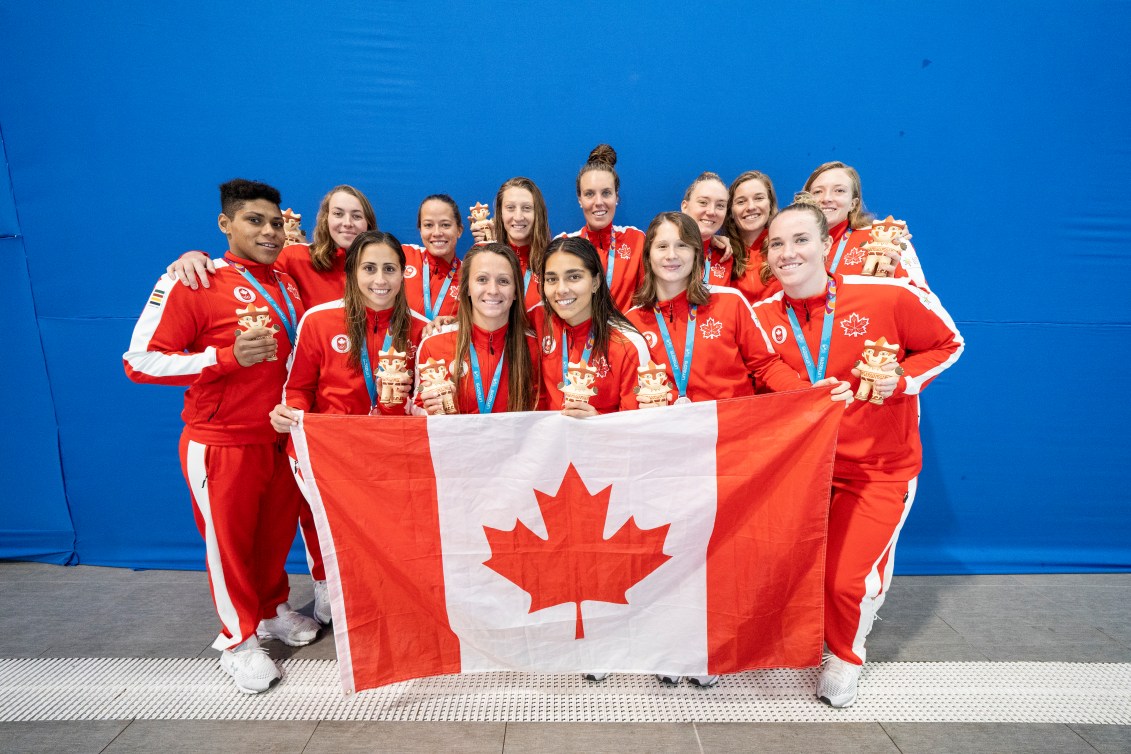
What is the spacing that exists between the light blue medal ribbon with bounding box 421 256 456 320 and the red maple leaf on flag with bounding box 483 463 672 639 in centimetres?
148

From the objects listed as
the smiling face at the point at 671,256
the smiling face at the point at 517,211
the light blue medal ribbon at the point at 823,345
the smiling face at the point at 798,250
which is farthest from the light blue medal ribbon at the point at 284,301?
the light blue medal ribbon at the point at 823,345

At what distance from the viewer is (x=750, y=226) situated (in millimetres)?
3420

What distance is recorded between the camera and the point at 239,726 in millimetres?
2543

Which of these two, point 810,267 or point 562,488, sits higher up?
point 810,267

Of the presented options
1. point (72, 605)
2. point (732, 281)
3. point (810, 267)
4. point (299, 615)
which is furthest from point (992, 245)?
point (72, 605)

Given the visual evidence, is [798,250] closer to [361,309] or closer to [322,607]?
[361,309]

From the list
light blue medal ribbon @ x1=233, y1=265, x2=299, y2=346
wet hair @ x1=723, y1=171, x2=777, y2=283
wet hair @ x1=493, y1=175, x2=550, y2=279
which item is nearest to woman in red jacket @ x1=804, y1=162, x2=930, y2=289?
wet hair @ x1=723, y1=171, x2=777, y2=283

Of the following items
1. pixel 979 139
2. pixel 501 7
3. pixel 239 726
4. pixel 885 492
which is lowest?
pixel 239 726

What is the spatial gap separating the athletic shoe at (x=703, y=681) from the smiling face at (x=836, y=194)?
235 cm

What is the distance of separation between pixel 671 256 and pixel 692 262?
121 mm

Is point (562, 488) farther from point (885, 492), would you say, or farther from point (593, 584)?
point (885, 492)

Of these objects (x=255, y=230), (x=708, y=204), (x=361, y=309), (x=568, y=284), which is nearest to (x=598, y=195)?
(x=708, y=204)

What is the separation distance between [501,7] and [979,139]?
10.4ft

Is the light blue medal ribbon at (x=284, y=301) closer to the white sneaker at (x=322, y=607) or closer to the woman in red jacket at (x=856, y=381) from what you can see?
the white sneaker at (x=322, y=607)
